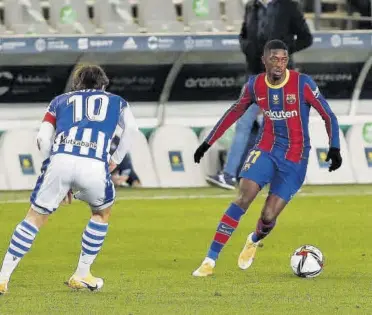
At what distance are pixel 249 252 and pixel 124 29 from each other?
9.58 meters

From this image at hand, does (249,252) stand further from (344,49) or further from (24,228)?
(344,49)

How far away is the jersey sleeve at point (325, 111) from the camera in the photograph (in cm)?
1103

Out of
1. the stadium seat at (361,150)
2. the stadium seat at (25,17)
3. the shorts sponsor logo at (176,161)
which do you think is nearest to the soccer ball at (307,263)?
the shorts sponsor logo at (176,161)

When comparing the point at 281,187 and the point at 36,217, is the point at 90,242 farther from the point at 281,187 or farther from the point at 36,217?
the point at 281,187

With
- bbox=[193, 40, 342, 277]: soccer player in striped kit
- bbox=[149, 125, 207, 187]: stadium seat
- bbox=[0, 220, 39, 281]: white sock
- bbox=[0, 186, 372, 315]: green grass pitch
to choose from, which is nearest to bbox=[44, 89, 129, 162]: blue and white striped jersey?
bbox=[0, 220, 39, 281]: white sock

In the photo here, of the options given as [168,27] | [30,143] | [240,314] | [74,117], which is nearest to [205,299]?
[240,314]

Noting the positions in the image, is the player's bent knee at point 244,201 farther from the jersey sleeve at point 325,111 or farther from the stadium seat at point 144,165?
the stadium seat at point 144,165

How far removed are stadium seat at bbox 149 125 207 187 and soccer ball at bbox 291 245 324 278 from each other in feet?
28.6

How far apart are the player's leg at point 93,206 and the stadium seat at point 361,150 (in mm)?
10554

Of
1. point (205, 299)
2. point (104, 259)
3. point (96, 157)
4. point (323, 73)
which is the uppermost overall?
point (96, 157)

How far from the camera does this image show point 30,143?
19.6 m

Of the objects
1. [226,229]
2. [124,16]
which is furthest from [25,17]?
[226,229]

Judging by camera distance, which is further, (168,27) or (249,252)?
(168,27)

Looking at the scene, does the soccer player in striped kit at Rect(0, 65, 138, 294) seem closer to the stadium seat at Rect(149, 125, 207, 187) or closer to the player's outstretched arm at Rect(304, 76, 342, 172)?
the player's outstretched arm at Rect(304, 76, 342, 172)
